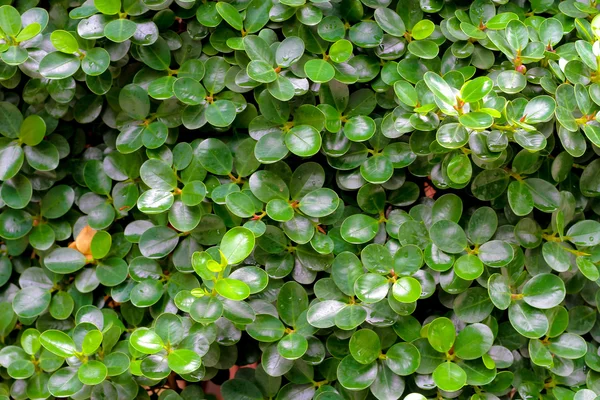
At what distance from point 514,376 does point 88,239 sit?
0.81m

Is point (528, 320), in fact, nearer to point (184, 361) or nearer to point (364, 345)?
point (364, 345)

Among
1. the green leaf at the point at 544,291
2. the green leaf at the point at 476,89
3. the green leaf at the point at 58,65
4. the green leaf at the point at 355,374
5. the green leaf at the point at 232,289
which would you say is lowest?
the green leaf at the point at 355,374

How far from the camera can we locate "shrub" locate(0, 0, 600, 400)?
985mm

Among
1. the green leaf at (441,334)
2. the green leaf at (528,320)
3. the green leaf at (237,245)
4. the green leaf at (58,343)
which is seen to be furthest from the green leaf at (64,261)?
the green leaf at (528,320)

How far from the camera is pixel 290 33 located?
1103 mm

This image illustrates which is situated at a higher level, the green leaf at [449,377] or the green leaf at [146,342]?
the green leaf at [146,342]

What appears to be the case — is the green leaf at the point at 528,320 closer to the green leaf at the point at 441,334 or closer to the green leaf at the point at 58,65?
the green leaf at the point at 441,334

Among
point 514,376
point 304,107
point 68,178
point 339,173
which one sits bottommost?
point 514,376

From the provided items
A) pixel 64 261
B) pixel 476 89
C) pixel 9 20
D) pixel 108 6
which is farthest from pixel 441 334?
pixel 9 20

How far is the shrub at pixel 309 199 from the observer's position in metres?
0.98

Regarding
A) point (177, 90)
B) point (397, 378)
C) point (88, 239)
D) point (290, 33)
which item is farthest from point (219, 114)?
point (397, 378)

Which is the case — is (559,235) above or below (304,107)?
below

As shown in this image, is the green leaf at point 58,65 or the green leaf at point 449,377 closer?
the green leaf at point 449,377

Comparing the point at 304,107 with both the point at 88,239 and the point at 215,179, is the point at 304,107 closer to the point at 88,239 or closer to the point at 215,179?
the point at 215,179
